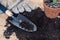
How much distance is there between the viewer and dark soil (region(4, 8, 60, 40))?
2.64m

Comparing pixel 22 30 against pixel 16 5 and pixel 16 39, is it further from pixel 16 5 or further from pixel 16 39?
pixel 16 5

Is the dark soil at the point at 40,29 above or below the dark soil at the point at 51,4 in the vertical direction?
below

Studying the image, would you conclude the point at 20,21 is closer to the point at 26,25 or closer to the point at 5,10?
the point at 26,25

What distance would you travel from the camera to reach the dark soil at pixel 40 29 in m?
2.64

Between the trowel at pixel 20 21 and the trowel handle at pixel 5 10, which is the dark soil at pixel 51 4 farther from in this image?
the trowel handle at pixel 5 10

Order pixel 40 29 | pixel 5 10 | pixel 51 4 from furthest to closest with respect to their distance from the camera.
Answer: pixel 5 10
pixel 51 4
pixel 40 29

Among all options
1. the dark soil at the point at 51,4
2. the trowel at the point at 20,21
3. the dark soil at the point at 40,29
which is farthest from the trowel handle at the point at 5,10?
the dark soil at the point at 51,4

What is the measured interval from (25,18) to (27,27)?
17 cm

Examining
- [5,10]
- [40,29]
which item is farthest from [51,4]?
[5,10]

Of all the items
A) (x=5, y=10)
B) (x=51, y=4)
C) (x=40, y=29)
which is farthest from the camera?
(x=5, y=10)

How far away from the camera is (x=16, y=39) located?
2631 millimetres

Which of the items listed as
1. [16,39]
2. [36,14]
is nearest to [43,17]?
[36,14]

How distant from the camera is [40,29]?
274cm

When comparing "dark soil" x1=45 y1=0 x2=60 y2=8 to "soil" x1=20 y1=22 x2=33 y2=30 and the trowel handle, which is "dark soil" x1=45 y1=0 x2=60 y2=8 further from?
the trowel handle
